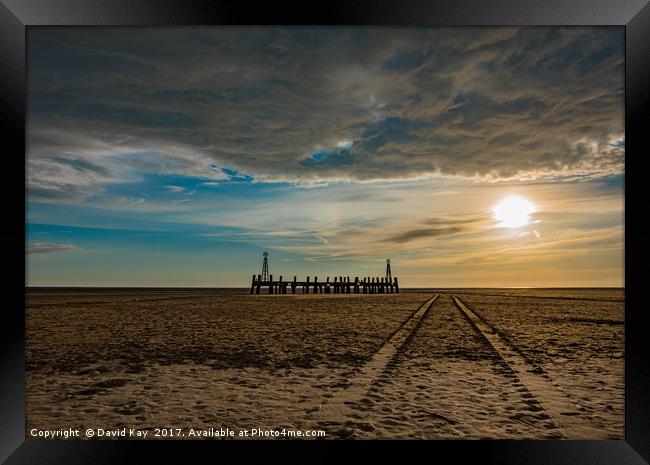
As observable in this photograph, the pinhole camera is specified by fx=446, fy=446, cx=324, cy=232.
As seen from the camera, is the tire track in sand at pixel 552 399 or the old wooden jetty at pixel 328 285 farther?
the old wooden jetty at pixel 328 285

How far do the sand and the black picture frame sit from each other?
1.27m

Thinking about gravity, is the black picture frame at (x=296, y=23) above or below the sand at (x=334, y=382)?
above

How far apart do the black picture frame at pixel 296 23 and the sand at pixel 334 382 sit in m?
1.27

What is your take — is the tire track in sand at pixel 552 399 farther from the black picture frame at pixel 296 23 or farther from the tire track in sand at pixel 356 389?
the tire track in sand at pixel 356 389

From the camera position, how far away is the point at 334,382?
635 centimetres

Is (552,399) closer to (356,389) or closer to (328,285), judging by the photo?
(356,389)

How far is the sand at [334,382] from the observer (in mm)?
4805

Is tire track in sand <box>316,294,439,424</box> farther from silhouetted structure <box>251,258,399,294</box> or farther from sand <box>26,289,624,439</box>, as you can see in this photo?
silhouetted structure <box>251,258,399,294</box>

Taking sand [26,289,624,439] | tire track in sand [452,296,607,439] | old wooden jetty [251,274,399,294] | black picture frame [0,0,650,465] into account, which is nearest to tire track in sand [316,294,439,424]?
sand [26,289,624,439]

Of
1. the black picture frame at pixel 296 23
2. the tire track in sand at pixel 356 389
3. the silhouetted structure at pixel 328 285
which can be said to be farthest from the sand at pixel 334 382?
the silhouetted structure at pixel 328 285

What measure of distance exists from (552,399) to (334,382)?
9.32 ft

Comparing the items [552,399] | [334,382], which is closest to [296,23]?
[334,382]

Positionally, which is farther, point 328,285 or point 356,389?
point 328,285

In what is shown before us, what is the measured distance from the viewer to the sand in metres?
4.80
